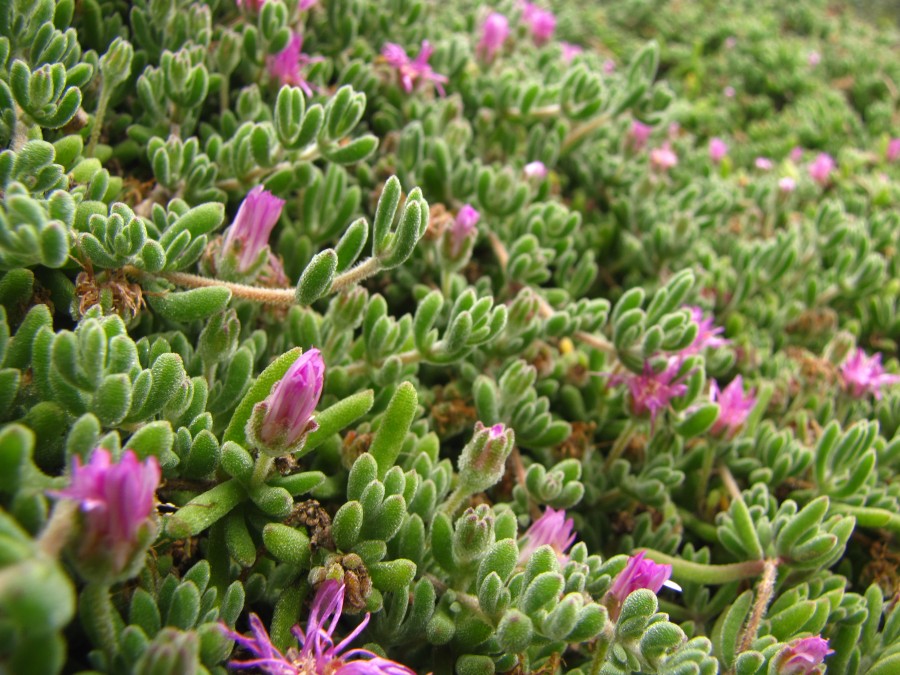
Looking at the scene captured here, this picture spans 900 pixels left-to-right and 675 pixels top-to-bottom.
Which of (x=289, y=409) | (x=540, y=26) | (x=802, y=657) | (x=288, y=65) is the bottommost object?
(x=802, y=657)

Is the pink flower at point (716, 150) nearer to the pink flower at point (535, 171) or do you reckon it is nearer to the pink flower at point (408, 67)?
the pink flower at point (535, 171)

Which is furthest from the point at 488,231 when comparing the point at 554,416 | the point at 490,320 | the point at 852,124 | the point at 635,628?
the point at 852,124

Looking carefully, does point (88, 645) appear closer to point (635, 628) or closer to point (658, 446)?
point (635, 628)

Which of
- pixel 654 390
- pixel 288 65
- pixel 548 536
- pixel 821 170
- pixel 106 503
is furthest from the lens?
pixel 821 170

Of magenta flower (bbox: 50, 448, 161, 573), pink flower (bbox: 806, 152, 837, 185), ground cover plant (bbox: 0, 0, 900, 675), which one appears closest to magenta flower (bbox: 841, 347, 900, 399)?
ground cover plant (bbox: 0, 0, 900, 675)

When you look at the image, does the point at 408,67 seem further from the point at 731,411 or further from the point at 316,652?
the point at 316,652

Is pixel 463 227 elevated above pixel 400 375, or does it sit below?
above

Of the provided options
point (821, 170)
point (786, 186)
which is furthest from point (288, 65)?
point (821, 170)

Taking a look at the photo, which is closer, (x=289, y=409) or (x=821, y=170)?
(x=289, y=409)
